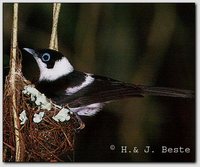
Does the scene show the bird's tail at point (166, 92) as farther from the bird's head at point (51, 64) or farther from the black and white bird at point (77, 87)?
the bird's head at point (51, 64)

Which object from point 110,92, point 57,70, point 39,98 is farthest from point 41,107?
point 110,92

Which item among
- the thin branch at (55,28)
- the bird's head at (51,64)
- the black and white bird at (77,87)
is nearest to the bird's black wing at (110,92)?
the black and white bird at (77,87)

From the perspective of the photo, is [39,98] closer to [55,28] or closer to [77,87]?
[77,87]

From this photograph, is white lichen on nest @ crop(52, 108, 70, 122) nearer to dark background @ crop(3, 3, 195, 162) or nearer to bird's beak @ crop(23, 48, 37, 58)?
dark background @ crop(3, 3, 195, 162)

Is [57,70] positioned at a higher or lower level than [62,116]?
higher

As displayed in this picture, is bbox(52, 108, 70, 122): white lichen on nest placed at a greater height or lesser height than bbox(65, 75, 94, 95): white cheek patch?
lesser

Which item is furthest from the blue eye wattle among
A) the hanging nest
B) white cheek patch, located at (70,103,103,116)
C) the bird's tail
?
the bird's tail

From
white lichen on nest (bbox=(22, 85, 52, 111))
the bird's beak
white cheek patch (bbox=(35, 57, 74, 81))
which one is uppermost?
the bird's beak
